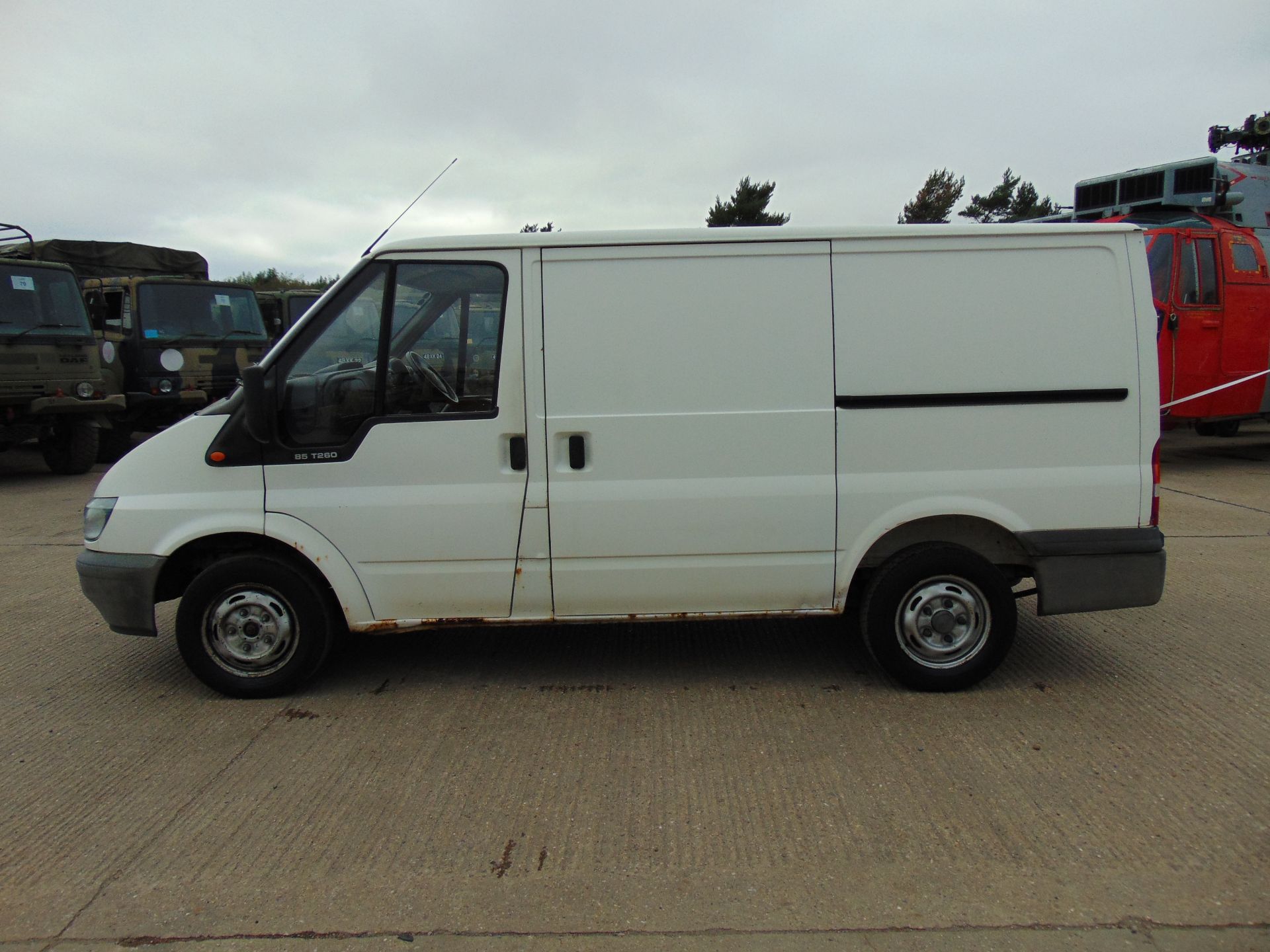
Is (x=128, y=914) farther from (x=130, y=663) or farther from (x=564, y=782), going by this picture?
(x=130, y=663)

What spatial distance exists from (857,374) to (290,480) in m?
2.45

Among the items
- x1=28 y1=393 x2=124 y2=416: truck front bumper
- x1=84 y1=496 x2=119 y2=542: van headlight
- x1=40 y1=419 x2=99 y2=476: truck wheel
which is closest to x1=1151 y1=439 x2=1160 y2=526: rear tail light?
x1=84 y1=496 x2=119 y2=542: van headlight

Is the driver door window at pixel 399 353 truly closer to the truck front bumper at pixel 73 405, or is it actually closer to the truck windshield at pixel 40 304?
the truck front bumper at pixel 73 405

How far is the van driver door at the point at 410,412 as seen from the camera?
3986 millimetres

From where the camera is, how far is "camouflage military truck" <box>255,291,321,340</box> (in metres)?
16.0

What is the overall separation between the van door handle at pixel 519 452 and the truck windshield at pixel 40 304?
9.21 m

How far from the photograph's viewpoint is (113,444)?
13352 millimetres

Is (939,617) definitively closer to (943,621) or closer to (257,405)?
(943,621)

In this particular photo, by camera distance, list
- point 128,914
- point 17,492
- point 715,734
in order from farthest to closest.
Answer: point 17,492, point 715,734, point 128,914

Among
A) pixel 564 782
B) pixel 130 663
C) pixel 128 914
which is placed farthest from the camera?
pixel 130 663

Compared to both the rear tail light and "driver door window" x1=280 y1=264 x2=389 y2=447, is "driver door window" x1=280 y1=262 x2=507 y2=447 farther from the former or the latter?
the rear tail light

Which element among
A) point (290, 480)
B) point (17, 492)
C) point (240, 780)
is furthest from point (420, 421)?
point (17, 492)

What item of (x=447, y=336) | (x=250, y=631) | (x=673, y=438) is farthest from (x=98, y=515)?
(x=673, y=438)

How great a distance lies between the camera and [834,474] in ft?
13.2
